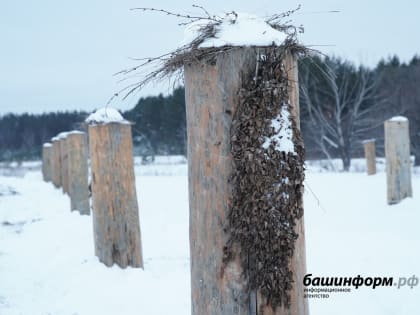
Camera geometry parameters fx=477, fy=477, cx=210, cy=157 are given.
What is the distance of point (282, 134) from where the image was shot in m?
2.23

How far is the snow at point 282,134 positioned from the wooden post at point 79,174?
7.91 m

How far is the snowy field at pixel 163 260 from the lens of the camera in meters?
4.41

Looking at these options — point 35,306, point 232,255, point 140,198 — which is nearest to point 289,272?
A: point 232,255

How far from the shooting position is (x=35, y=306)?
460 cm

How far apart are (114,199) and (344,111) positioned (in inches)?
989

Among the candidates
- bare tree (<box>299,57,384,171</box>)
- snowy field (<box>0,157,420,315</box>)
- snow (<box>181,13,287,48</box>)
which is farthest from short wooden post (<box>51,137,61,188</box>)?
bare tree (<box>299,57,384,171</box>)

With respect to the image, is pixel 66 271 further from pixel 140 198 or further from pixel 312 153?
pixel 312 153

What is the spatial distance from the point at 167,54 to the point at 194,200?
29.4 inches

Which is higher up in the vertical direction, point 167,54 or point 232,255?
point 167,54

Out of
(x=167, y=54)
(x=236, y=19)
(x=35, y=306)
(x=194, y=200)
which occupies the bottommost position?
(x=35, y=306)

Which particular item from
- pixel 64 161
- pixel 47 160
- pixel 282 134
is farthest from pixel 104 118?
pixel 47 160

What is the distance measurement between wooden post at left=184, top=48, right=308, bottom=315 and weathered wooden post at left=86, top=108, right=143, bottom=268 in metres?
3.15

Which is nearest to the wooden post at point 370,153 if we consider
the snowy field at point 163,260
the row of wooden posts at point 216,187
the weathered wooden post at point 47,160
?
the snowy field at point 163,260

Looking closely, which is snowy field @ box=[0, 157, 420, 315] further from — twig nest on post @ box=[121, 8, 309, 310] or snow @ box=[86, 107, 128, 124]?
snow @ box=[86, 107, 128, 124]
